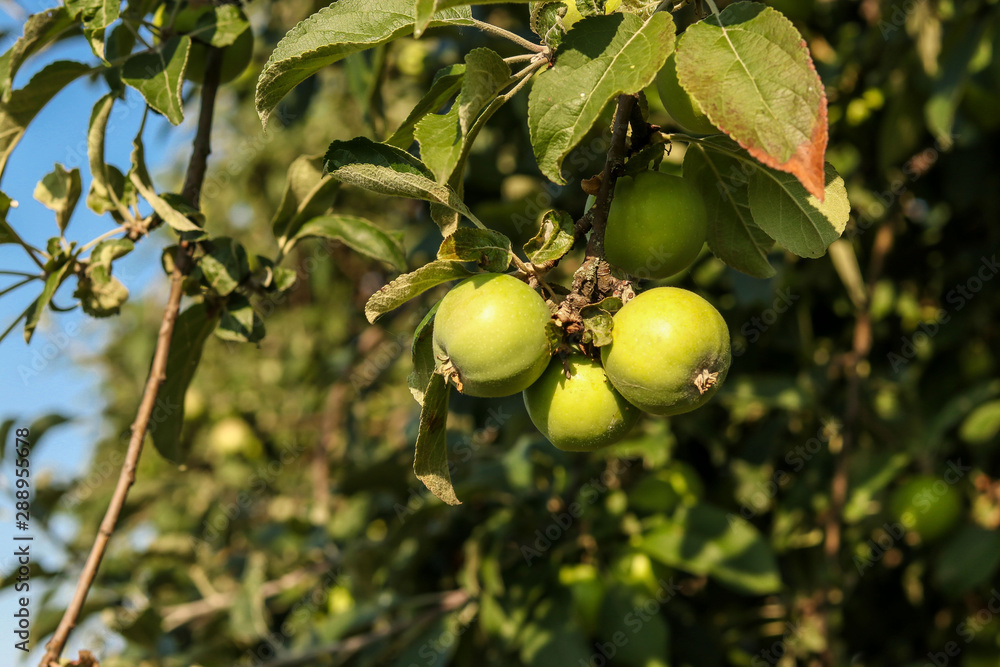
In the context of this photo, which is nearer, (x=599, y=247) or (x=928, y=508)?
(x=599, y=247)

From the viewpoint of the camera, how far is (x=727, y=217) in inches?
38.7

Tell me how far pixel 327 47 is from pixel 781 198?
0.49 meters

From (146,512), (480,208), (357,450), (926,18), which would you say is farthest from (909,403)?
(146,512)

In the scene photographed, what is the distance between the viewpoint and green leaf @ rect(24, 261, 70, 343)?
3.60 feet

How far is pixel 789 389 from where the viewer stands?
2178 millimetres

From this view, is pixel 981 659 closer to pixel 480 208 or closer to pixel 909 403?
pixel 909 403

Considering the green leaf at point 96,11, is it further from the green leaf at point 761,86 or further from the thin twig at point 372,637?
the thin twig at point 372,637

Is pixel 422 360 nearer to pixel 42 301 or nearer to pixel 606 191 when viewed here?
pixel 606 191

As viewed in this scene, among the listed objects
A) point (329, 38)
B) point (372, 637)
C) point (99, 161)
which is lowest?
point (372, 637)

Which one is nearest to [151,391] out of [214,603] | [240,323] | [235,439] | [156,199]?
[240,323]

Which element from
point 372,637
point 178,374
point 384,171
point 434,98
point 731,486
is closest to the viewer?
point 384,171

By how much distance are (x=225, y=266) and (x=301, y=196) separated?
0.20 metres

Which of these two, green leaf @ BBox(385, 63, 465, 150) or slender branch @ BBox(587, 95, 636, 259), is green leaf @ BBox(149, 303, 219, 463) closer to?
green leaf @ BBox(385, 63, 465, 150)

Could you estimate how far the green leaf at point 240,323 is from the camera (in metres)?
1.19
